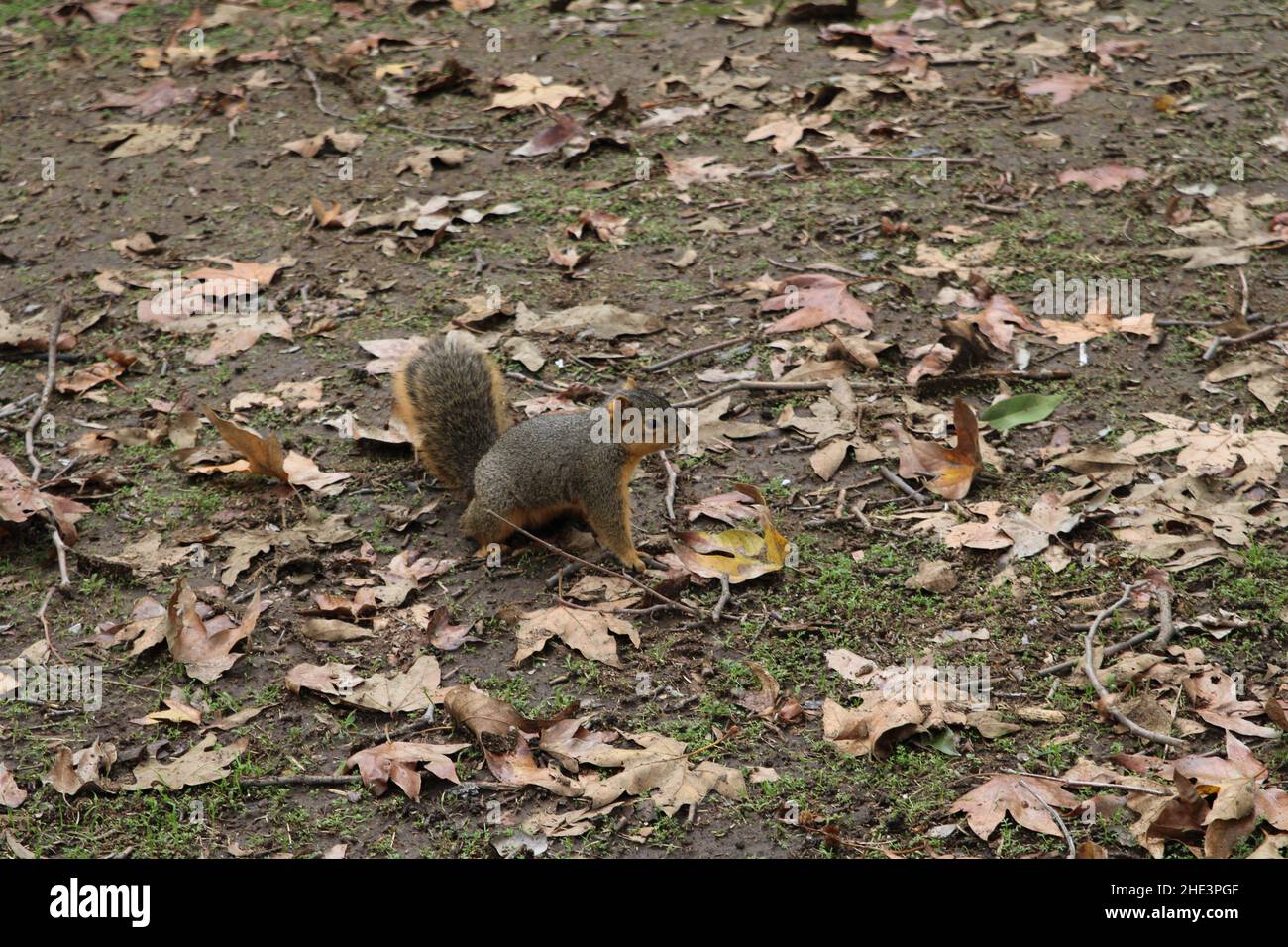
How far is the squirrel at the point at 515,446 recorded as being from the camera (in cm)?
392

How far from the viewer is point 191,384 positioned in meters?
4.95

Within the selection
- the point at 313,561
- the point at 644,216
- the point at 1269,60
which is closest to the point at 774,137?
the point at 644,216

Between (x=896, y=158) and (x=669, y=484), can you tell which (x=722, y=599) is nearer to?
(x=669, y=484)

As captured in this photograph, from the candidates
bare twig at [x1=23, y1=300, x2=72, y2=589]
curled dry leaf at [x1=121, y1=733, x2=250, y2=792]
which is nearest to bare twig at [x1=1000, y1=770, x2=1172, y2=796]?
curled dry leaf at [x1=121, y1=733, x2=250, y2=792]

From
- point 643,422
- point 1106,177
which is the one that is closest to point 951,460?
point 643,422

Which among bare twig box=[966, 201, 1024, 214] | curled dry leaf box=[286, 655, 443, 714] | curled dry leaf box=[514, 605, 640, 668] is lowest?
curled dry leaf box=[286, 655, 443, 714]

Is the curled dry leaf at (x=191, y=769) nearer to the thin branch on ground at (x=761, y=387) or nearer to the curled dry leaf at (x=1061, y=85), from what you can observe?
the thin branch on ground at (x=761, y=387)

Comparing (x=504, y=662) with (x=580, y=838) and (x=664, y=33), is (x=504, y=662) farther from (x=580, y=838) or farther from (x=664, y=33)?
(x=664, y=33)

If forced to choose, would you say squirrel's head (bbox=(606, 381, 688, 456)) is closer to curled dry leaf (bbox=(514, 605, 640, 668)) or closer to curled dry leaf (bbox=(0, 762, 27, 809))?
curled dry leaf (bbox=(514, 605, 640, 668))

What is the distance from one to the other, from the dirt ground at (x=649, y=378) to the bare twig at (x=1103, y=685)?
0.11 ft

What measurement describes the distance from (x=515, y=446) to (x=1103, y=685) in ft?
6.31

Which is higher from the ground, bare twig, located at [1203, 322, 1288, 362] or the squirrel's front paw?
bare twig, located at [1203, 322, 1288, 362]

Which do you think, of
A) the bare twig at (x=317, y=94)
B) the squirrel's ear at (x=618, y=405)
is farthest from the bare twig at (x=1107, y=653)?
the bare twig at (x=317, y=94)

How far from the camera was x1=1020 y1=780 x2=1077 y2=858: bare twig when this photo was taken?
2789 millimetres
